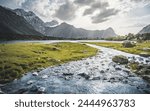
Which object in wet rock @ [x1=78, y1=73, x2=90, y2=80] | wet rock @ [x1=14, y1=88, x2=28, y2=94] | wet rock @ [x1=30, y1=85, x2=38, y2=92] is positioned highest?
wet rock @ [x1=78, y1=73, x2=90, y2=80]

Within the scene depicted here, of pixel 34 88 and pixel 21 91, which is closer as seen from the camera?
pixel 21 91

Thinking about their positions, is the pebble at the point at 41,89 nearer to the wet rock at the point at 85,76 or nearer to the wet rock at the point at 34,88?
the wet rock at the point at 34,88

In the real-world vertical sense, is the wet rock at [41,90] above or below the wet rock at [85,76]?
below

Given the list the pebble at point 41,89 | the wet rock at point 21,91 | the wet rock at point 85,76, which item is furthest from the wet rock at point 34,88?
the wet rock at point 85,76

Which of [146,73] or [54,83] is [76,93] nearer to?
[54,83]

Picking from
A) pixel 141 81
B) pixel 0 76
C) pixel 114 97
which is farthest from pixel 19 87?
pixel 141 81

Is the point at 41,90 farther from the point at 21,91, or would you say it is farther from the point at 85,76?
the point at 85,76

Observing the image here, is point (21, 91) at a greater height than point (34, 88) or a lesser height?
lesser

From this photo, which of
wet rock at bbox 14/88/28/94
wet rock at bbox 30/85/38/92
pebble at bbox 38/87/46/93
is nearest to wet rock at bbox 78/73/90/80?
pebble at bbox 38/87/46/93

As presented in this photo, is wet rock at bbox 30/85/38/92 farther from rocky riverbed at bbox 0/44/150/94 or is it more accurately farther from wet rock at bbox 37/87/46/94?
wet rock at bbox 37/87/46/94

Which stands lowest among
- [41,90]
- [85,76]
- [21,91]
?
[21,91]

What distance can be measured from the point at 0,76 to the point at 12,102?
6505 mm

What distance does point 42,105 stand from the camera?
15.5 m

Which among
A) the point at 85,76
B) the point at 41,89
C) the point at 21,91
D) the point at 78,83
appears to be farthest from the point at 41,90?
the point at 85,76
